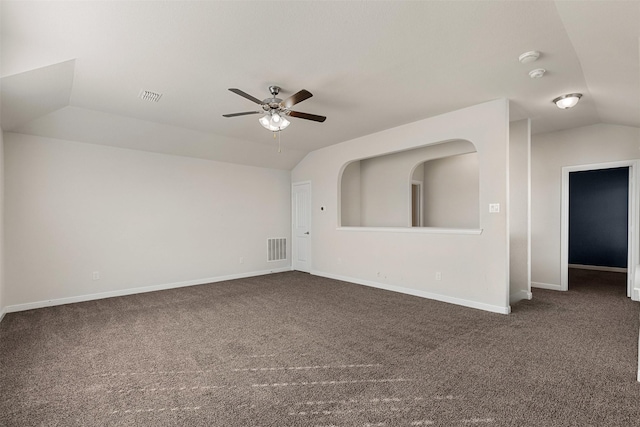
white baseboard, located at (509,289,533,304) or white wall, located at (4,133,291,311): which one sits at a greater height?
white wall, located at (4,133,291,311)

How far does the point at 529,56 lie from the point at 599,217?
6729mm

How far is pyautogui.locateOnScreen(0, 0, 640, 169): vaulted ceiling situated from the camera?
217 cm

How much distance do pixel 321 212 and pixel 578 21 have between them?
16.3 ft

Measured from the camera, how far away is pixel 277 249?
23.4 feet

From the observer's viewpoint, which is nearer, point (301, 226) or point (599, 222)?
point (301, 226)

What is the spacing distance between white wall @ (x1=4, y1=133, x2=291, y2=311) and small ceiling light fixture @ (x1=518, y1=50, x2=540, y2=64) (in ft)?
16.9

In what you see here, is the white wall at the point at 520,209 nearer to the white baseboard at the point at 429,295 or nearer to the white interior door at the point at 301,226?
the white baseboard at the point at 429,295

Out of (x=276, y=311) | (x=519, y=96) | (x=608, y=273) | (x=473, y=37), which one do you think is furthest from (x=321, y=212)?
(x=608, y=273)

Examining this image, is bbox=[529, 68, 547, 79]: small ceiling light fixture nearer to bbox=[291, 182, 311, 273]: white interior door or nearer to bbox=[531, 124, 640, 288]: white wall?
bbox=[531, 124, 640, 288]: white wall

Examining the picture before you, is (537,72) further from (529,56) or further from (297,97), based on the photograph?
(297,97)

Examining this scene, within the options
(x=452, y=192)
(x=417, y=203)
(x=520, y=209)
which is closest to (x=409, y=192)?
(x=417, y=203)

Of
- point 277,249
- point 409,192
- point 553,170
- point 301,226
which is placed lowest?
point 277,249

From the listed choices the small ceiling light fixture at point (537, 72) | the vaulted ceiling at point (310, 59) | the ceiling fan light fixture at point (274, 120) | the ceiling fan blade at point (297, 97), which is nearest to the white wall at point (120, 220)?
the vaulted ceiling at point (310, 59)

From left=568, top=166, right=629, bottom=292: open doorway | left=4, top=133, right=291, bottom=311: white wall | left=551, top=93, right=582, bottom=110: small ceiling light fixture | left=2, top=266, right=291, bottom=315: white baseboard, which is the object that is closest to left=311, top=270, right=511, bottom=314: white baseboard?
left=2, top=266, right=291, bottom=315: white baseboard
